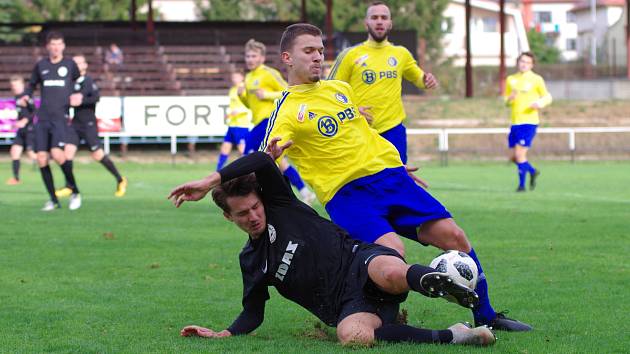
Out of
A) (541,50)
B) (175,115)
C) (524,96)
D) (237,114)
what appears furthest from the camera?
(541,50)

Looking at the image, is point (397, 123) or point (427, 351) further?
point (397, 123)

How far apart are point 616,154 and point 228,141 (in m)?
16.2

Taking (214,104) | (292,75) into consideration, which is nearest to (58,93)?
(292,75)

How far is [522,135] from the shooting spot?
2092 centimetres

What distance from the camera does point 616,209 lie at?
15.6 meters

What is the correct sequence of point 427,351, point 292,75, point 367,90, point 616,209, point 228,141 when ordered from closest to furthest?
point 427,351
point 292,75
point 367,90
point 616,209
point 228,141

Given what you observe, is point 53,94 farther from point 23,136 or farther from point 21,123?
point 23,136

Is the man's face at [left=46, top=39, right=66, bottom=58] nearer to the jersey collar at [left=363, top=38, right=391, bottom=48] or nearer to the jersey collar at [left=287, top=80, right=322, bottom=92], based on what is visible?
the jersey collar at [left=363, top=38, right=391, bottom=48]

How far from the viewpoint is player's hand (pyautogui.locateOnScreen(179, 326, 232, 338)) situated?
6543mm

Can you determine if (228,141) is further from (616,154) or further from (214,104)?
(616,154)

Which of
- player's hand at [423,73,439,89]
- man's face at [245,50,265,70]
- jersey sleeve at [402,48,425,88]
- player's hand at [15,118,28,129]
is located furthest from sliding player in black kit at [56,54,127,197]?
player's hand at [423,73,439,89]

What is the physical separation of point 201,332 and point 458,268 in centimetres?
161

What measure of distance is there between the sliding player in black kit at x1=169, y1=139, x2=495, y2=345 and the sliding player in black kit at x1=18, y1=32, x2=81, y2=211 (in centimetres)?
954

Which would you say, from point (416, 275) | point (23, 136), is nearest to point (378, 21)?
point (416, 275)
